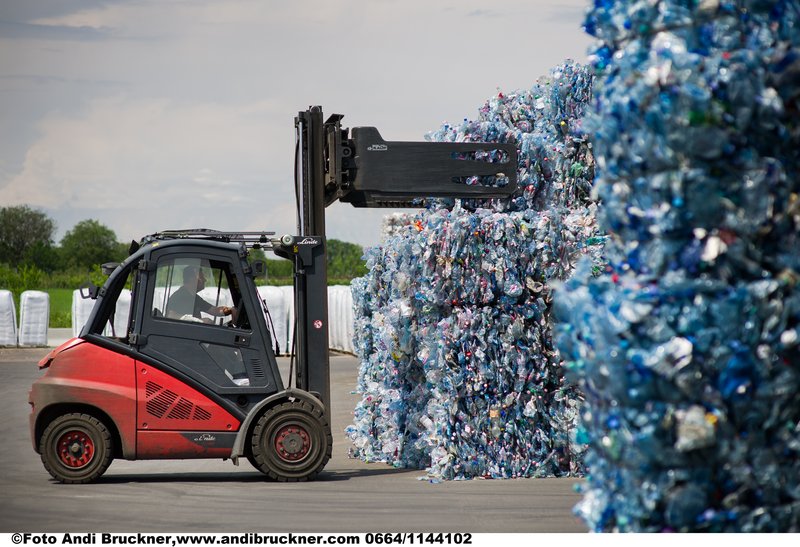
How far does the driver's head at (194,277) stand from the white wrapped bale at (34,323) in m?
20.6

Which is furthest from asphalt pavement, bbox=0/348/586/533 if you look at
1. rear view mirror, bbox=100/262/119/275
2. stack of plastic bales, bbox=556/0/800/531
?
stack of plastic bales, bbox=556/0/800/531

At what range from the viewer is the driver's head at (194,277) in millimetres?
10047

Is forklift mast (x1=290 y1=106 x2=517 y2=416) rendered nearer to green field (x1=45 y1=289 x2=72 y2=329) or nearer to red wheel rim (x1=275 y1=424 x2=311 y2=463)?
red wheel rim (x1=275 y1=424 x2=311 y2=463)

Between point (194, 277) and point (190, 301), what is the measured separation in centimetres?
23

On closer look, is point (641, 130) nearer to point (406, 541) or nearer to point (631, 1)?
point (631, 1)

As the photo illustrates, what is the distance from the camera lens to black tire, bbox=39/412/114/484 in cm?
991

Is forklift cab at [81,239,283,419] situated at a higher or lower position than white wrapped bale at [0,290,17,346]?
lower

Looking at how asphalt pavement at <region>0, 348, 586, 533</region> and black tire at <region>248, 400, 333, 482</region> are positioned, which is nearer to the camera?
asphalt pavement at <region>0, 348, 586, 533</region>

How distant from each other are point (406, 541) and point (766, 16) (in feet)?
12.6

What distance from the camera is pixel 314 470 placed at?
1003 centimetres

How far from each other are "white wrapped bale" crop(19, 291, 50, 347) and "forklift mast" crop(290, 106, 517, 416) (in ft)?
66.7

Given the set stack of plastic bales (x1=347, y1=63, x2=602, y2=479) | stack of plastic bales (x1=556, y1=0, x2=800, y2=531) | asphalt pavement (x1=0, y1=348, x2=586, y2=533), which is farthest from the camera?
stack of plastic bales (x1=347, y1=63, x2=602, y2=479)

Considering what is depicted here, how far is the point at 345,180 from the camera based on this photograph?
10.7 m

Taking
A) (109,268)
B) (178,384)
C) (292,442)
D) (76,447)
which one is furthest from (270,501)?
(109,268)
